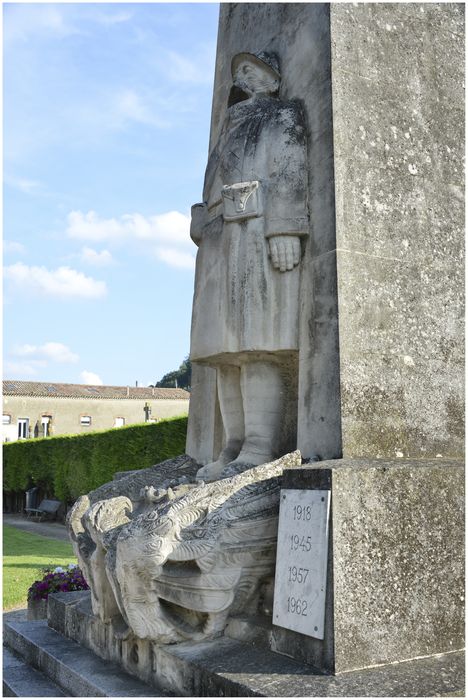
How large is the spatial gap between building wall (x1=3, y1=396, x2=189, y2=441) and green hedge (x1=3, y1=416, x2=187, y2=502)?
16.6 meters

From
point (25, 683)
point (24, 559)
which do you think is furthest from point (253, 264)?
point (24, 559)

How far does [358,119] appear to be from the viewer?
4090mm

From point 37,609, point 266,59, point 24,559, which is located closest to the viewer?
point 266,59

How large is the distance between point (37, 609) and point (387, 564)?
4374mm

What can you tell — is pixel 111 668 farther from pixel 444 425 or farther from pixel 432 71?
pixel 432 71

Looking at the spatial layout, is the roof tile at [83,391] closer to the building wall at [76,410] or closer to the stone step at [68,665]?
the building wall at [76,410]

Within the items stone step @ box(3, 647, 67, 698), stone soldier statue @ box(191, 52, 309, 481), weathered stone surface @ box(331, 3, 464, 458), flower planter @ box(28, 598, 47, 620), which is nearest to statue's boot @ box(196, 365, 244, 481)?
stone soldier statue @ box(191, 52, 309, 481)

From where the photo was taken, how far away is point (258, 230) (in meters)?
4.22

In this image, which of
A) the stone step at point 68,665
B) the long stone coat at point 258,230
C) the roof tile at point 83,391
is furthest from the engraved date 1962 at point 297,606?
the roof tile at point 83,391

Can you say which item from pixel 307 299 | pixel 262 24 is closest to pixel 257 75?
pixel 262 24

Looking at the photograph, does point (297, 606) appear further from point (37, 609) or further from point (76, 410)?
point (76, 410)

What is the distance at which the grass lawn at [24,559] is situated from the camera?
9.27 meters

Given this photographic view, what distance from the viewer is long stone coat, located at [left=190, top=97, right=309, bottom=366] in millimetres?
4148

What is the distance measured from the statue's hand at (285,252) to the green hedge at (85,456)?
46.2 ft
